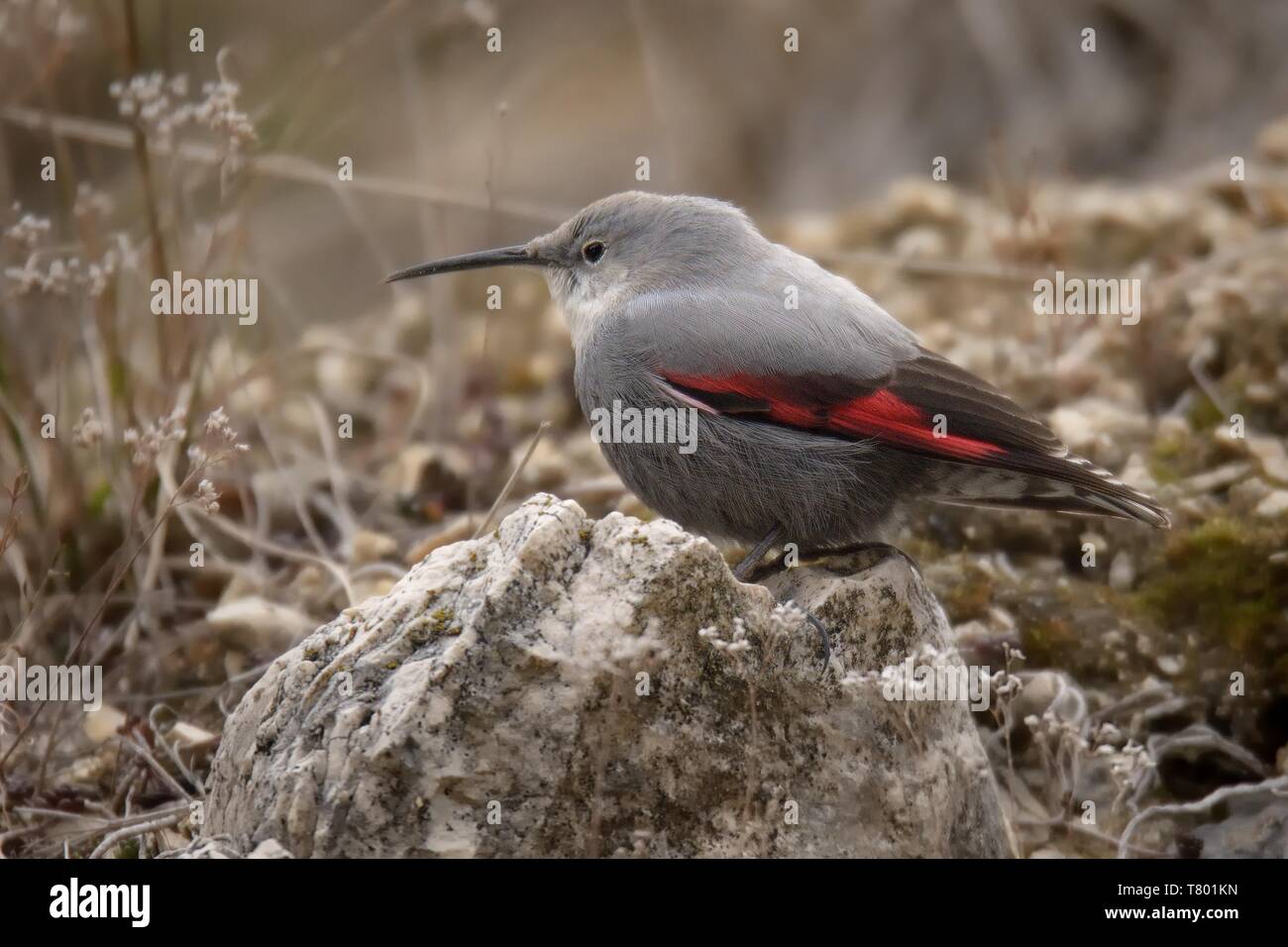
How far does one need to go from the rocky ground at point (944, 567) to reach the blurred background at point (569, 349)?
2 cm

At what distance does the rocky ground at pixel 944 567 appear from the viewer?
2.86 m

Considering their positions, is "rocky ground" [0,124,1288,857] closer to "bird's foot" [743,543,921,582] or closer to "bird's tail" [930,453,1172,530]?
"bird's foot" [743,543,921,582]

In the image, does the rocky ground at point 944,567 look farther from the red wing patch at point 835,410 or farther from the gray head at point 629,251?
the red wing patch at point 835,410

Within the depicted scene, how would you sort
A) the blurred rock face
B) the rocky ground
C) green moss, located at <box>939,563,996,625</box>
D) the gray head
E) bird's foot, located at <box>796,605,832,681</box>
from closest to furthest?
the blurred rock face
the rocky ground
bird's foot, located at <box>796,605,832,681</box>
the gray head
green moss, located at <box>939,563,996,625</box>

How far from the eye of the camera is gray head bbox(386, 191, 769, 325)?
4.11 m

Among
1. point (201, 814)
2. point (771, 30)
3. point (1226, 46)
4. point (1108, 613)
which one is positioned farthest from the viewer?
point (771, 30)

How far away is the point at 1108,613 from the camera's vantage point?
4125 mm

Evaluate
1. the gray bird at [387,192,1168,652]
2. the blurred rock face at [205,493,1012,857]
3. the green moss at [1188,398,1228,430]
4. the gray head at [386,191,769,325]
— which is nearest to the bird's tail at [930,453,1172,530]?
the gray bird at [387,192,1168,652]

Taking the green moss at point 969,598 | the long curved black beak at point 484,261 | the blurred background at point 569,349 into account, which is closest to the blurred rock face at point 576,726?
the blurred background at point 569,349

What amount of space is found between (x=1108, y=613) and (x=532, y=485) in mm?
2153

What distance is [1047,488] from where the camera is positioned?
3.71 m

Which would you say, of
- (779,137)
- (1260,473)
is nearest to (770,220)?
(779,137)

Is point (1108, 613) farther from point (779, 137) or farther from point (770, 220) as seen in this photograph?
point (779, 137)

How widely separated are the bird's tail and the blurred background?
1.11ft
